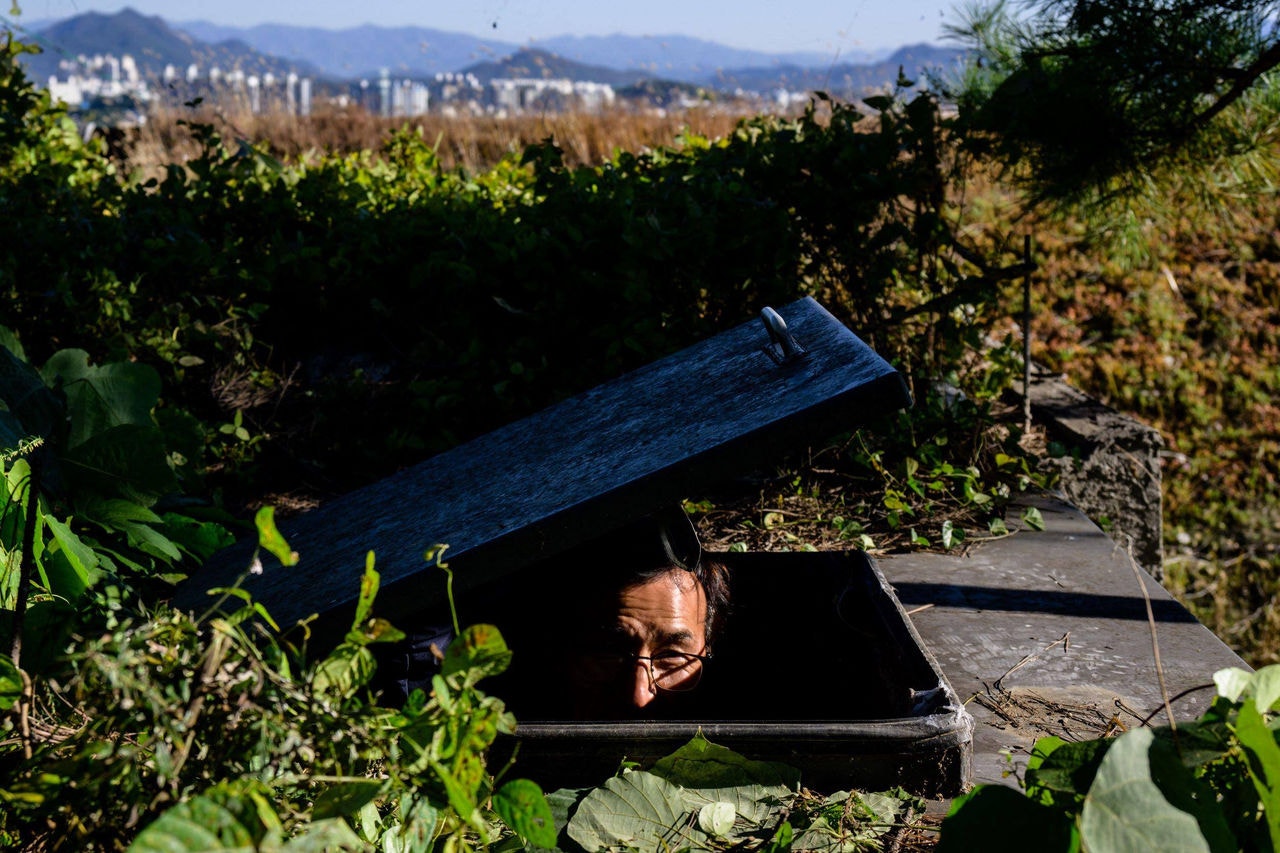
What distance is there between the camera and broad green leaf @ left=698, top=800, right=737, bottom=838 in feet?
4.54

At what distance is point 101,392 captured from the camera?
2.24 m

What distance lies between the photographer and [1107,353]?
704 cm

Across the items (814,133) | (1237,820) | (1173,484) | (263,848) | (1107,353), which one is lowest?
(1173,484)

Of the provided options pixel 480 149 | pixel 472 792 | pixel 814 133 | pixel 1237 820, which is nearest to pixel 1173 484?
pixel 814 133

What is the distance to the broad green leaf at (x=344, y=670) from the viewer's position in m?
0.92

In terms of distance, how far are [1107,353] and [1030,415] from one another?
11.4 ft

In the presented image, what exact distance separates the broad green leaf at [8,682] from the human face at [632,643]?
1.09 meters

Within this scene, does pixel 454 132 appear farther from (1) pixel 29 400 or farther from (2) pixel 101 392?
(1) pixel 29 400

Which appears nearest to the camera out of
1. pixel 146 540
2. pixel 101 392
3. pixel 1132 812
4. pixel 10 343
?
pixel 1132 812

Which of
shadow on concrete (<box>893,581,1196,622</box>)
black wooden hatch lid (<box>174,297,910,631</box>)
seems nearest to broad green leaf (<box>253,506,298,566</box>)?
black wooden hatch lid (<box>174,297,910,631</box>)

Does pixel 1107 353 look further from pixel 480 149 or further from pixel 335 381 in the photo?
pixel 480 149

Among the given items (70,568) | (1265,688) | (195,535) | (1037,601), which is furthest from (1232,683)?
(195,535)

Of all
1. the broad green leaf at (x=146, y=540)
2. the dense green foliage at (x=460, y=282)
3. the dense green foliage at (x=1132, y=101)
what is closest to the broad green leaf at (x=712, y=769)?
the broad green leaf at (x=146, y=540)

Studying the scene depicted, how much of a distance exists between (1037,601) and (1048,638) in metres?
0.23
